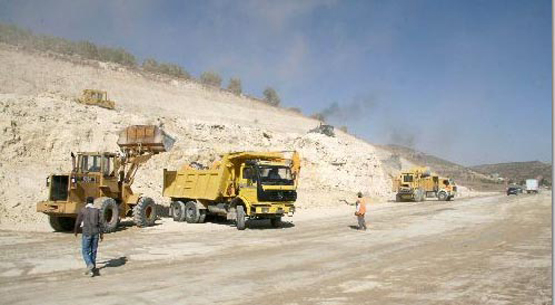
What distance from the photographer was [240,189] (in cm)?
1911

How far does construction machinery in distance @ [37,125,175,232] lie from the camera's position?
16.6 metres

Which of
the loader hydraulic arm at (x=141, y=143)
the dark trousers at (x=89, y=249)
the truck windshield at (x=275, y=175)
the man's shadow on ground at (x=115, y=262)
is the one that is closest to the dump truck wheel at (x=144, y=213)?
the loader hydraulic arm at (x=141, y=143)

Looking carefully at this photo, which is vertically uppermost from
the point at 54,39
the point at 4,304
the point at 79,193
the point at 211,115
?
the point at 54,39

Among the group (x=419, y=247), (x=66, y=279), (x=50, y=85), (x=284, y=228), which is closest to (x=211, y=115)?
(x=50, y=85)

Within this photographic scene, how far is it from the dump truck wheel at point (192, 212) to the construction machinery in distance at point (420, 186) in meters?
24.9

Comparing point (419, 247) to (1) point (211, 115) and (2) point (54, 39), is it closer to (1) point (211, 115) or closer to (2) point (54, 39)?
(1) point (211, 115)

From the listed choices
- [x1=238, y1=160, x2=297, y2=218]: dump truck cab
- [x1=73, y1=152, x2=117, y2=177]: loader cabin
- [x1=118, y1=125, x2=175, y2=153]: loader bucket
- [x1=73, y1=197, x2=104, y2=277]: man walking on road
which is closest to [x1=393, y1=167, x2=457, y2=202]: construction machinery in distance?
[x1=238, y1=160, x2=297, y2=218]: dump truck cab

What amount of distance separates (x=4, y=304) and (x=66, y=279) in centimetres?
195

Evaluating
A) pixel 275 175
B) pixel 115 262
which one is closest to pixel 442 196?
pixel 275 175

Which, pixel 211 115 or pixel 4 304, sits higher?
pixel 211 115

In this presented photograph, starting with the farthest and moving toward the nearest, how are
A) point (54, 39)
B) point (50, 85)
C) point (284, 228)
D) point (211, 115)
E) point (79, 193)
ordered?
point (54, 39) → point (211, 115) → point (50, 85) → point (284, 228) → point (79, 193)

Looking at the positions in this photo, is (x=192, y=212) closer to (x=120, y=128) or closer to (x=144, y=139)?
(x=144, y=139)

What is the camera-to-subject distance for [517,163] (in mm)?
150125

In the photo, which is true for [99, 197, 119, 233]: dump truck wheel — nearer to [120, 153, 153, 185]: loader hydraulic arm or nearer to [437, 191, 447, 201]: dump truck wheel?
[120, 153, 153, 185]: loader hydraulic arm
